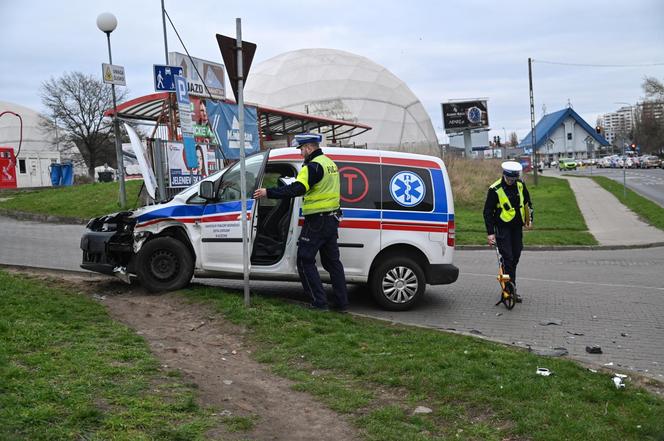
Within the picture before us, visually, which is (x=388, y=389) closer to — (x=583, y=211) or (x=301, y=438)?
(x=301, y=438)

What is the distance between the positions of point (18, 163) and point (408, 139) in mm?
28581

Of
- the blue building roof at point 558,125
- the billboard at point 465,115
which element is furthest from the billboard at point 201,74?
the blue building roof at point 558,125

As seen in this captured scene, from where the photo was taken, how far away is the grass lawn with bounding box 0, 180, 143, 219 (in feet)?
66.4

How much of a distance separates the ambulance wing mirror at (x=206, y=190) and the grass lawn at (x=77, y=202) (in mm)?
13067

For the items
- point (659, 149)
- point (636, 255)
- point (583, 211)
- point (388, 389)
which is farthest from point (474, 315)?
point (659, 149)

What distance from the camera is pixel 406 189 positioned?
303 inches

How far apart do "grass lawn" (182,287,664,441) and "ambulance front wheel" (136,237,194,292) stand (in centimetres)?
192

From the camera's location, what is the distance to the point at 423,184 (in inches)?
307

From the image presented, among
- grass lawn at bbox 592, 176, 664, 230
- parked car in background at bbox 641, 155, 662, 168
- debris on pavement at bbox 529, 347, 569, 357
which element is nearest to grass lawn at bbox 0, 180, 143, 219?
debris on pavement at bbox 529, 347, 569, 357

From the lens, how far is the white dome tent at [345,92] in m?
44.6

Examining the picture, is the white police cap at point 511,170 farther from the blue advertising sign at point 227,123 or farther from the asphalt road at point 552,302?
the blue advertising sign at point 227,123

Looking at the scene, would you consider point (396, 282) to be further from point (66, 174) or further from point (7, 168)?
point (7, 168)

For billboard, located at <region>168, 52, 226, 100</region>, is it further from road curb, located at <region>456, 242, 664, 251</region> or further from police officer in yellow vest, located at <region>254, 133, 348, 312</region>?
police officer in yellow vest, located at <region>254, 133, 348, 312</region>

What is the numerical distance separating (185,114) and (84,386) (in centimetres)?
→ 1059
